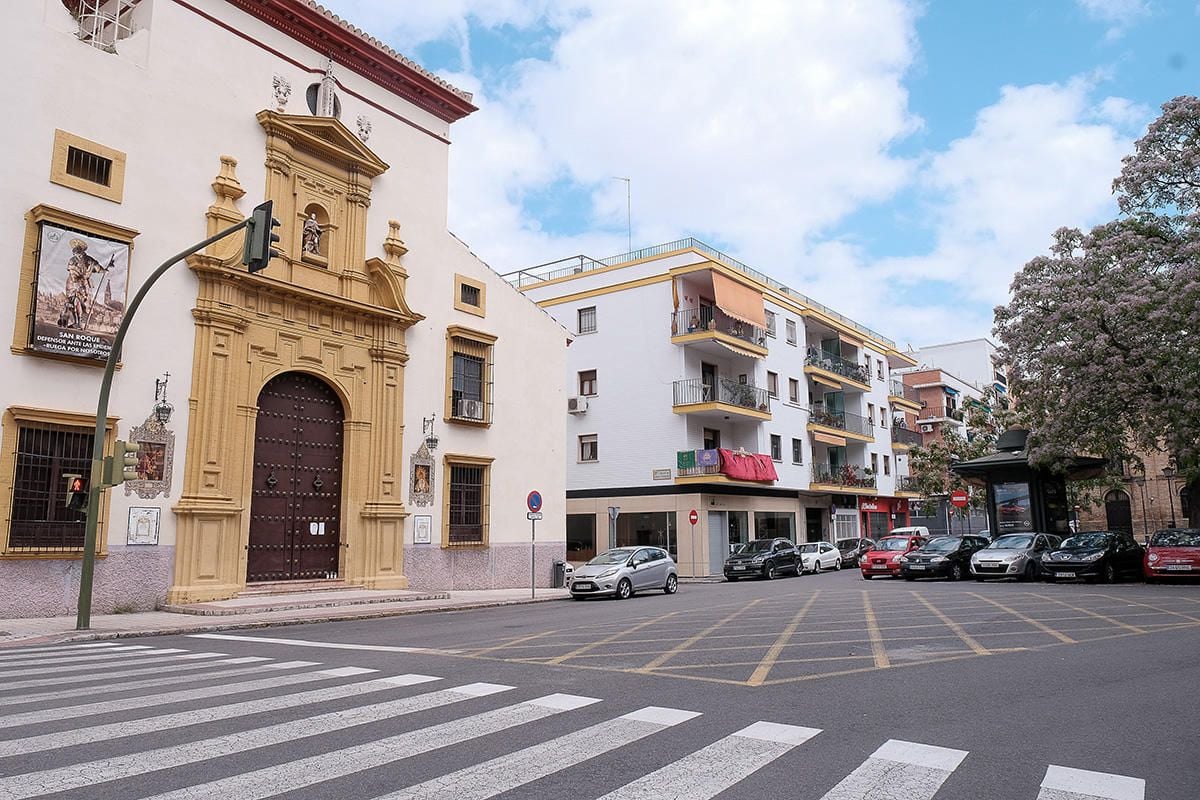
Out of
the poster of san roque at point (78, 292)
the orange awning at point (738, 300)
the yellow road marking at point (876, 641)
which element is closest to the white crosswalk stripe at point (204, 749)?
the yellow road marking at point (876, 641)

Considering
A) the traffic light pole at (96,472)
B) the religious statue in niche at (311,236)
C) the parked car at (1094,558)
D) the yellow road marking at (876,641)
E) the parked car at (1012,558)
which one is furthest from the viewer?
the parked car at (1012,558)

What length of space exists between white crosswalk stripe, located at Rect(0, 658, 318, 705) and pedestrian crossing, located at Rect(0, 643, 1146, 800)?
0.04 m

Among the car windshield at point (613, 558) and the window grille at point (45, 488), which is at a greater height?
the window grille at point (45, 488)

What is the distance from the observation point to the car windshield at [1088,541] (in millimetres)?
24141

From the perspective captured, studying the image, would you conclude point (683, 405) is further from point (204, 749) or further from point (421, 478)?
point (204, 749)

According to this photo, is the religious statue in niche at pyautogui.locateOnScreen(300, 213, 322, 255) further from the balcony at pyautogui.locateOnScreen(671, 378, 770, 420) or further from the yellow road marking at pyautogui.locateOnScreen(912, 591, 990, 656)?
the balcony at pyautogui.locateOnScreen(671, 378, 770, 420)

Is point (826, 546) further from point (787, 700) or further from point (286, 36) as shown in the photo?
point (787, 700)

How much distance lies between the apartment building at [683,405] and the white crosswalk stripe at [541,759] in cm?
2582

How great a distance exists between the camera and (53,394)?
51.9ft

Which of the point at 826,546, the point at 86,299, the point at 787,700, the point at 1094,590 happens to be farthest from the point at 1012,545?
the point at 86,299

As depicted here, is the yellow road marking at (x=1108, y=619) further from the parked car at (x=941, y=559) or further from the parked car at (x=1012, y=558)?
the parked car at (x=941, y=559)

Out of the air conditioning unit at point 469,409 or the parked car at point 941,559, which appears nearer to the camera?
the air conditioning unit at point 469,409

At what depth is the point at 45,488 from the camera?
15.6 metres

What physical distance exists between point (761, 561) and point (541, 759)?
26952 millimetres
